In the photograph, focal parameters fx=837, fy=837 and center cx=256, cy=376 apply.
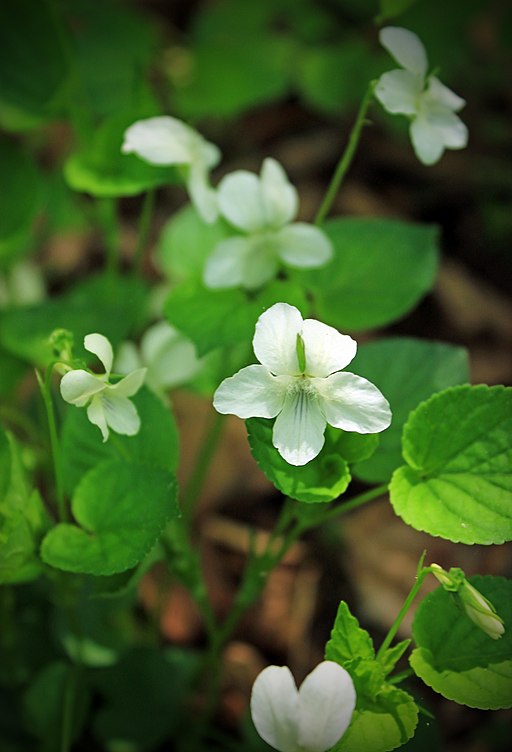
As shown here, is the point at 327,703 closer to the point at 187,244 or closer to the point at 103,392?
the point at 103,392

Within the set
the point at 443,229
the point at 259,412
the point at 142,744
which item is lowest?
the point at 142,744

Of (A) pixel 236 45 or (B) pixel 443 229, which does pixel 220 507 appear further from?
(A) pixel 236 45

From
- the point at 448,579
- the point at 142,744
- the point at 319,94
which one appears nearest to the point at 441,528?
the point at 448,579

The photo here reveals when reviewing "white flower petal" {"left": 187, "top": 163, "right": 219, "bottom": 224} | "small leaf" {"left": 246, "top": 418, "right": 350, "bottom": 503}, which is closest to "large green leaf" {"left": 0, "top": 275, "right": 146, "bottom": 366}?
"white flower petal" {"left": 187, "top": 163, "right": 219, "bottom": 224}

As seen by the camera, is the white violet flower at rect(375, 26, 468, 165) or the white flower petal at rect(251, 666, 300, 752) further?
the white violet flower at rect(375, 26, 468, 165)

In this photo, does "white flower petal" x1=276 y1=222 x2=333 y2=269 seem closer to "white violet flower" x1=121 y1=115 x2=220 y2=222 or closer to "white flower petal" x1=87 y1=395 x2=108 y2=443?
"white violet flower" x1=121 y1=115 x2=220 y2=222

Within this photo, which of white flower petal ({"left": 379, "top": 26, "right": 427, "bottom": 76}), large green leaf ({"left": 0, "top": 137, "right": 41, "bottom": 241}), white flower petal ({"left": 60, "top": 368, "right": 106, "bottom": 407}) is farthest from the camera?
large green leaf ({"left": 0, "top": 137, "right": 41, "bottom": 241})

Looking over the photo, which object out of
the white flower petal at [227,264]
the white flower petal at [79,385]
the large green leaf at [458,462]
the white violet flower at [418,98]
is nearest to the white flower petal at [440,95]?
the white violet flower at [418,98]

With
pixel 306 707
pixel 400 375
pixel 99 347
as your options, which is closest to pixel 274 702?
pixel 306 707
